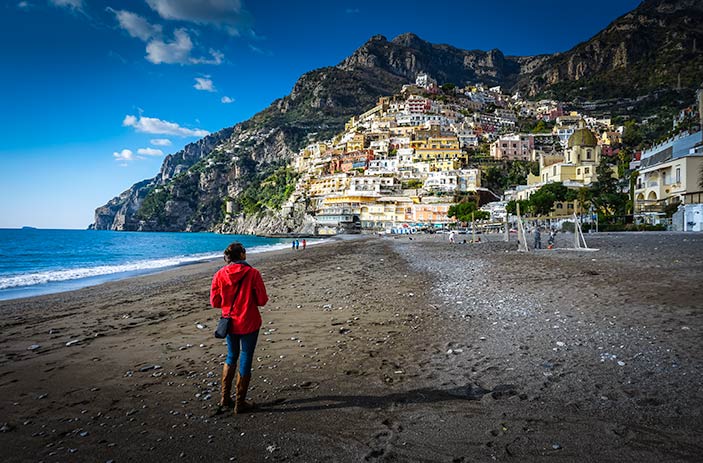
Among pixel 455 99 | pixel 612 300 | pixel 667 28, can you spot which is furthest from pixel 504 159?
pixel 667 28

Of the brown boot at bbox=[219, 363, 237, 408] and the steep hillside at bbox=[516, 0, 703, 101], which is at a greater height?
the steep hillside at bbox=[516, 0, 703, 101]

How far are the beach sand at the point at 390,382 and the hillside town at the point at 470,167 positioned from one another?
113ft

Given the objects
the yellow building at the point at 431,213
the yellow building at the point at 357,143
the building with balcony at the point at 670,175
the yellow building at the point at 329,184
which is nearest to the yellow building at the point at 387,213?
the yellow building at the point at 431,213

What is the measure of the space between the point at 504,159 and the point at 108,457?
108159 mm

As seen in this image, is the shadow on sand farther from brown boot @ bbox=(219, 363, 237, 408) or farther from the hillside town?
the hillside town

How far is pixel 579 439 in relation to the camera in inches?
123

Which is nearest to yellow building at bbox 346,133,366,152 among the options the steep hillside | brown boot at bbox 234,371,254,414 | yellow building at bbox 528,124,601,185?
yellow building at bbox 528,124,601,185

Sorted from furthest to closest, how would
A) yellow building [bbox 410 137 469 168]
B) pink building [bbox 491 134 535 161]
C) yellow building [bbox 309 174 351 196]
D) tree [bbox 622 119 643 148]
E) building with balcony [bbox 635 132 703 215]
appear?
yellow building [bbox 410 137 469 168] → yellow building [bbox 309 174 351 196] → pink building [bbox 491 134 535 161] → tree [bbox 622 119 643 148] → building with balcony [bbox 635 132 703 215]

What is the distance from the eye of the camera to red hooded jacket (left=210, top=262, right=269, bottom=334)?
4125mm

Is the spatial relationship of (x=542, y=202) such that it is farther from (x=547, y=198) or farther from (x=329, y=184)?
(x=329, y=184)

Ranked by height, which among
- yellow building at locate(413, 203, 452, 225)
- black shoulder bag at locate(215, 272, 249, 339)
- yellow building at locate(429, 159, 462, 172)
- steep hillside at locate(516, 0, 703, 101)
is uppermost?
steep hillside at locate(516, 0, 703, 101)

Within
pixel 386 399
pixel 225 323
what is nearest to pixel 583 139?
pixel 386 399

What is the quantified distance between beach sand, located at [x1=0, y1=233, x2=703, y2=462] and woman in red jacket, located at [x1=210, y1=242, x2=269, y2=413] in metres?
0.43

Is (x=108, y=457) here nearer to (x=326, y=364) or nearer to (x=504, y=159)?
(x=326, y=364)
